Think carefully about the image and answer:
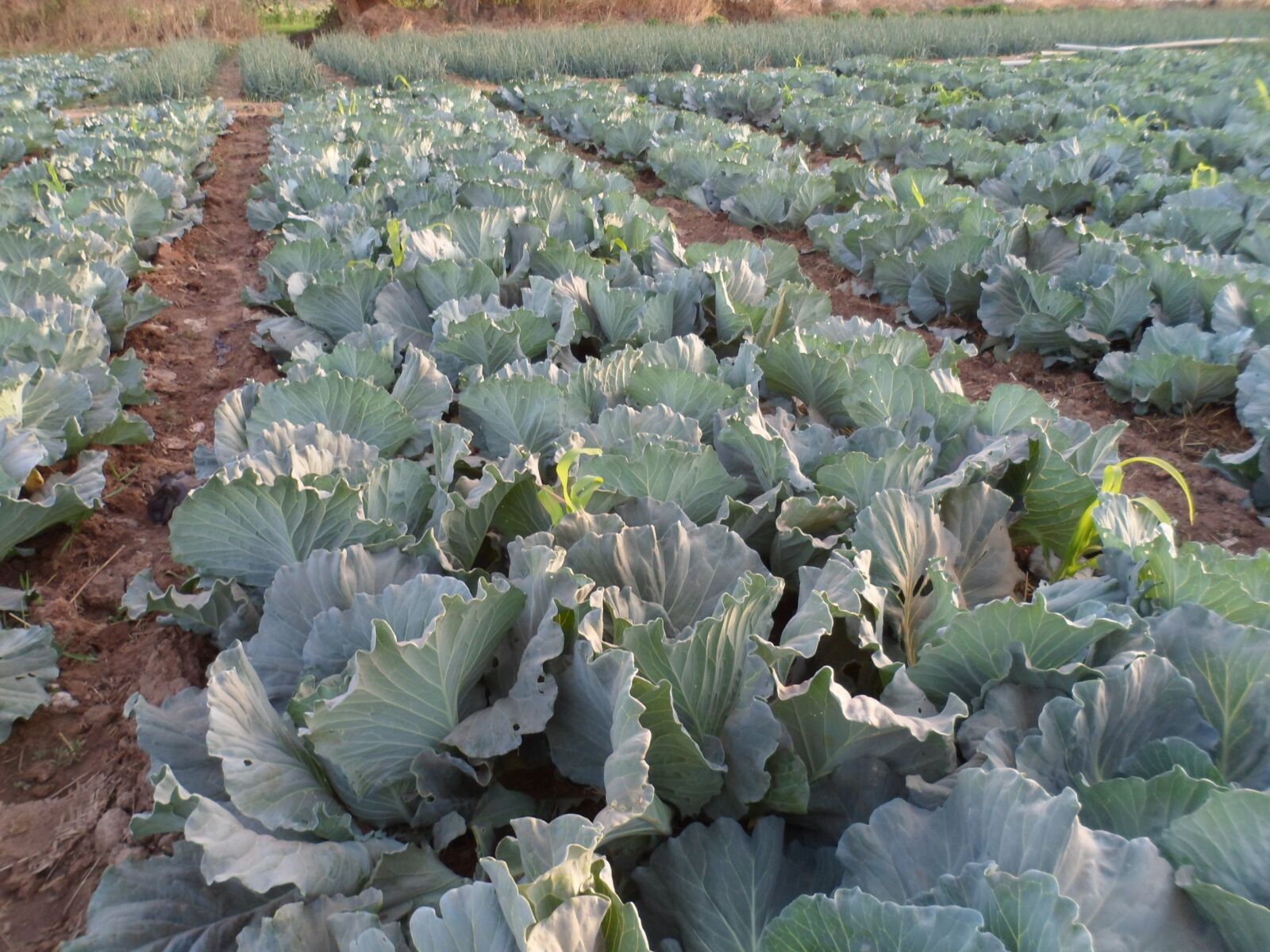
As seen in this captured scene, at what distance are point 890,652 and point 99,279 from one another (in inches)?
154

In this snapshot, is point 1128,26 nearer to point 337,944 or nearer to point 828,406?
point 828,406

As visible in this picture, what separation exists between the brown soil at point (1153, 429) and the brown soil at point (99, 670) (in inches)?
127

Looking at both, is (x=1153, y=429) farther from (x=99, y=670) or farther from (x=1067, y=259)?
(x=99, y=670)

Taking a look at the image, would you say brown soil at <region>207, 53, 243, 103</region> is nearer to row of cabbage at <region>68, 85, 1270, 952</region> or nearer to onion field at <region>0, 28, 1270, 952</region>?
onion field at <region>0, 28, 1270, 952</region>

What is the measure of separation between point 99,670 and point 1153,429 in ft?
13.2

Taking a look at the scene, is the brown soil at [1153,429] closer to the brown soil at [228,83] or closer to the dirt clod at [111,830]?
the dirt clod at [111,830]

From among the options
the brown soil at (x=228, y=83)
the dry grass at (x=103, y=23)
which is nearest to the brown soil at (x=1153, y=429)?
the brown soil at (x=228, y=83)

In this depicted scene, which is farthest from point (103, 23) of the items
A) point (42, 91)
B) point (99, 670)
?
point (99, 670)

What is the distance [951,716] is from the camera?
1.23 meters

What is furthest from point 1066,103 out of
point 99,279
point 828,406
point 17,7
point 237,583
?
point 17,7

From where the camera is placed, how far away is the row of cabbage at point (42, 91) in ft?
30.9

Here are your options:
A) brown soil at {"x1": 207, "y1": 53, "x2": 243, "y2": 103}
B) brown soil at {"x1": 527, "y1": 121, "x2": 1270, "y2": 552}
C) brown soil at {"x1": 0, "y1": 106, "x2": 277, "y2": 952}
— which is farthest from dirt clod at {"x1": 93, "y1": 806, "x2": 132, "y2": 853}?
brown soil at {"x1": 207, "y1": 53, "x2": 243, "y2": 103}

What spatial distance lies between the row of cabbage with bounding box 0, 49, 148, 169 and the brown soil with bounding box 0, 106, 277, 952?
729cm

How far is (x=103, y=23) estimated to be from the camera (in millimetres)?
28047
